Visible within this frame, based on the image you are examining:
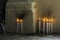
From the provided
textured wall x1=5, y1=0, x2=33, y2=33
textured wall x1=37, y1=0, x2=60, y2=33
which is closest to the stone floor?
textured wall x1=5, y1=0, x2=33, y2=33

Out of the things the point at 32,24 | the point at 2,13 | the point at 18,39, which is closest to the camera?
the point at 18,39

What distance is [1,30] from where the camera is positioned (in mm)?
5918

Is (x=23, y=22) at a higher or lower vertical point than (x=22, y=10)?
lower

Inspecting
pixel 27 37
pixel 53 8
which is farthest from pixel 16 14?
pixel 53 8

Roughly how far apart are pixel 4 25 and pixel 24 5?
876 mm

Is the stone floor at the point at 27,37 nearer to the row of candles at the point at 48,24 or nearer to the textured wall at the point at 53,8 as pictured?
the row of candles at the point at 48,24

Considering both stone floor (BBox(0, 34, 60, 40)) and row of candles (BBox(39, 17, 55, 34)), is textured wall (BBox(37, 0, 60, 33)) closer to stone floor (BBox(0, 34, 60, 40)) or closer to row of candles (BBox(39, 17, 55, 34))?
row of candles (BBox(39, 17, 55, 34))

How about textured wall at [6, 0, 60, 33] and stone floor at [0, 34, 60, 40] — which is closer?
stone floor at [0, 34, 60, 40]

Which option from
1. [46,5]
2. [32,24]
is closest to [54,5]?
[46,5]

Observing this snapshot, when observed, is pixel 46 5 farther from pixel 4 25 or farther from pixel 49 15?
pixel 4 25

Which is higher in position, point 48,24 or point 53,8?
point 53,8

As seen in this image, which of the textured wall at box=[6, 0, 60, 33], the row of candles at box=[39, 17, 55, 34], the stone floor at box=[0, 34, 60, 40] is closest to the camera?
the stone floor at box=[0, 34, 60, 40]

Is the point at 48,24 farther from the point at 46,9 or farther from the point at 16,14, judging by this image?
the point at 16,14

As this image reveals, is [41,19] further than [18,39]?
Yes
